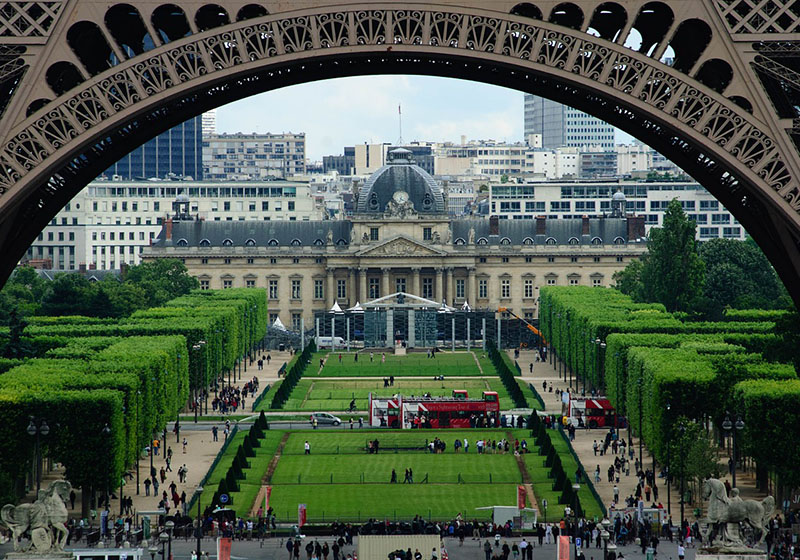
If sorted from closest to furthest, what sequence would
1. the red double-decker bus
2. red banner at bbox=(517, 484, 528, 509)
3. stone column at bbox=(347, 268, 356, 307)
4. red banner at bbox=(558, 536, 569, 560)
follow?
red banner at bbox=(558, 536, 569, 560)
red banner at bbox=(517, 484, 528, 509)
the red double-decker bus
stone column at bbox=(347, 268, 356, 307)

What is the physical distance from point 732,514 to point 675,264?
330ft

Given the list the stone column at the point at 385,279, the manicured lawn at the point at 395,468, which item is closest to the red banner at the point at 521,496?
the manicured lawn at the point at 395,468

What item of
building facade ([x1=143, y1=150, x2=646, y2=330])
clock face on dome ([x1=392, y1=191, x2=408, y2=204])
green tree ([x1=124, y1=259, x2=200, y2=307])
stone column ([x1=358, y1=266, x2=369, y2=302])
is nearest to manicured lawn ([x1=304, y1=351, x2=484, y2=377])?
green tree ([x1=124, y1=259, x2=200, y2=307])

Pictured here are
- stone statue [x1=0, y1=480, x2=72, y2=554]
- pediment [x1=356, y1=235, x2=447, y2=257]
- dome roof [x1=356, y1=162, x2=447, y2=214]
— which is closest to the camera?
stone statue [x1=0, y1=480, x2=72, y2=554]

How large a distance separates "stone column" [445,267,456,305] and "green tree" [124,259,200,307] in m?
27.9

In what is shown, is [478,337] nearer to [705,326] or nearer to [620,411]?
[705,326]

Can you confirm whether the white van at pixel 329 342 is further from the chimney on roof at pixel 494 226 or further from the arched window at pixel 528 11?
the arched window at pixel 528 11

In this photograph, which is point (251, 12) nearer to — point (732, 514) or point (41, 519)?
point (41, 519)

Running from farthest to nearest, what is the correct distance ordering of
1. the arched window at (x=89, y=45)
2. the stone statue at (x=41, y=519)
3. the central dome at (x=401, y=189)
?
1. the central dome at (x=401, y=189)
2. the stone statue at (x=41, y=519)
3. the arched window at (x=89, y=45)

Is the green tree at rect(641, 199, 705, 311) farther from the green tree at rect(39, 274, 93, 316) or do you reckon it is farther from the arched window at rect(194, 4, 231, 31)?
the arched window at rect(194, 4, 231, 31)

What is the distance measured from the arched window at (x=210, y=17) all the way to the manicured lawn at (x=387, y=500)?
101 ft

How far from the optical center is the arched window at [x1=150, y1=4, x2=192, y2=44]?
46.6 metres

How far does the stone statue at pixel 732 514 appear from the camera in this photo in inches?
2103

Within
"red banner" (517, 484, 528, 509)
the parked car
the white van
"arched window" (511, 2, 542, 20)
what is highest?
"arched window" (511, 2, 542, 20)
